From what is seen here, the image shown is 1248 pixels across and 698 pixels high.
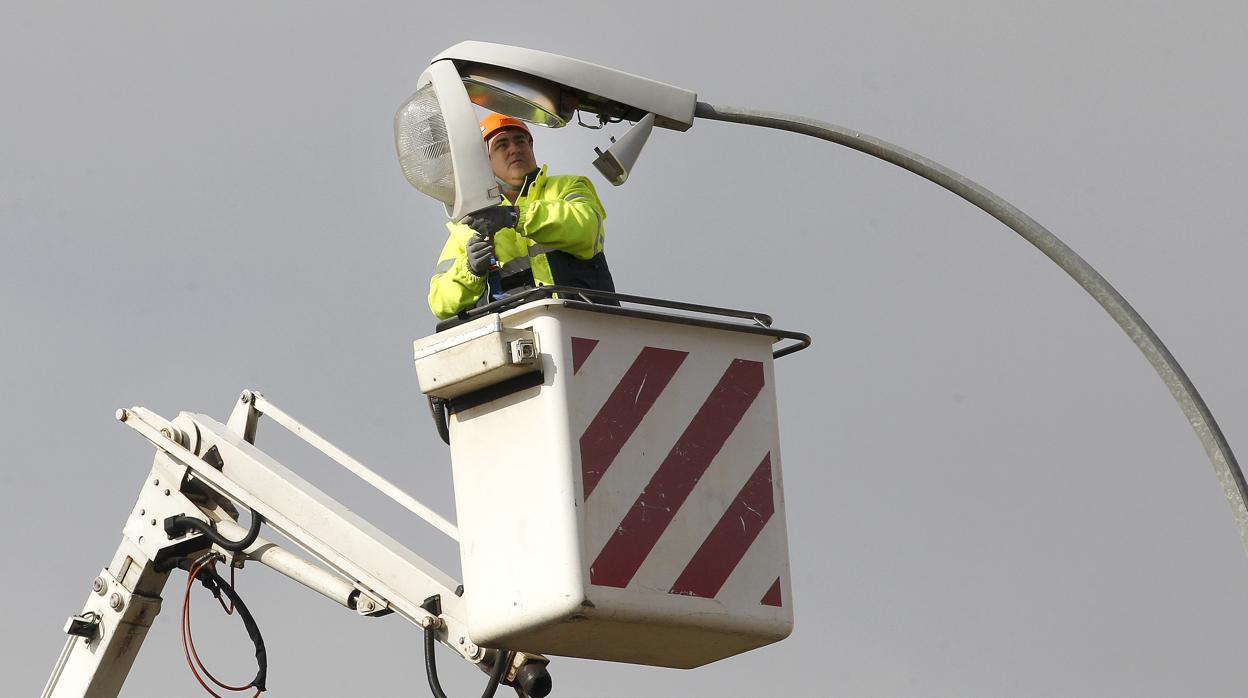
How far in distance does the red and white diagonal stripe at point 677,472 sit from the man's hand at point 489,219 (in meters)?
0.67

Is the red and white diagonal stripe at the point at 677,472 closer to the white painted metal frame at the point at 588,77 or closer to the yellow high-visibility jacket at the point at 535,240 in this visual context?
the yellow high-visibility jacket at the point at 535,240

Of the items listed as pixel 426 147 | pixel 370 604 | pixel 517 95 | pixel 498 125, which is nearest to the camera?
pixel 426 147

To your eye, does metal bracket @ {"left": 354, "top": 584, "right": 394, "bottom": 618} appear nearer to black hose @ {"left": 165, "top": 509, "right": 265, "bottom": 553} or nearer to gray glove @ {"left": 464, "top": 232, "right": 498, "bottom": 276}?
black hose @ {"left": 165, "top": 509, "right": 265, "bottom": 553}

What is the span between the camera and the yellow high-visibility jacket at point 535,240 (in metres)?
9.53

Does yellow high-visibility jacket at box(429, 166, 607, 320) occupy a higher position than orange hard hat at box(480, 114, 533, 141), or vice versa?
orange hard hat at box(480, 114, 533, 141)

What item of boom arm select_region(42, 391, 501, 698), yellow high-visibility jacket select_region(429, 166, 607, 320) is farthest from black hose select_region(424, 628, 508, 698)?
yellow high-visibility jacket select_region(429, 166, 607, 320)

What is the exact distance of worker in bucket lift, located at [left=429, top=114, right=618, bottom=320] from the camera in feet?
31.1

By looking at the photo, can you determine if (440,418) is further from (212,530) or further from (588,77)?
(212,530)

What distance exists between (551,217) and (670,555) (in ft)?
5.00

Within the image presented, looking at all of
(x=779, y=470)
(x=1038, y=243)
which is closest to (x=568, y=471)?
(x=779, y=470)

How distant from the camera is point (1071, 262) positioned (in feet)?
31.7

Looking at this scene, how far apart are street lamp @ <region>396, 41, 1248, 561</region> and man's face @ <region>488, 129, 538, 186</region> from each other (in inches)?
17.3

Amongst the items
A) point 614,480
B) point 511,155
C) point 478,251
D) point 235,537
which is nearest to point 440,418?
point 478,251

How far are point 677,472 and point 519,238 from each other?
1.32m
